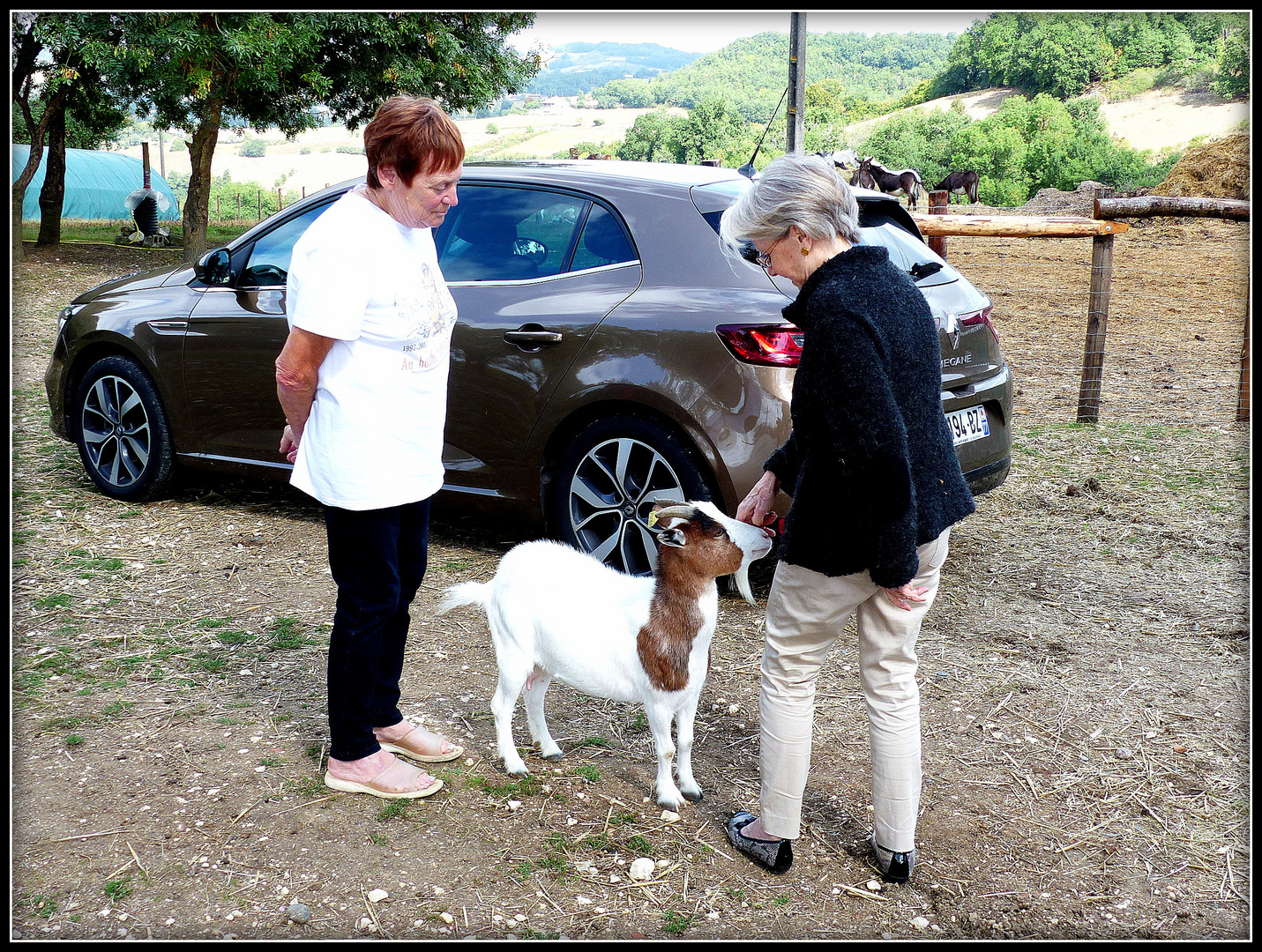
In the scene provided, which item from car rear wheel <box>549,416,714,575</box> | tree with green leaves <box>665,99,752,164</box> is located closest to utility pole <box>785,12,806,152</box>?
car rear wheel <box>549,416,714,575</box>

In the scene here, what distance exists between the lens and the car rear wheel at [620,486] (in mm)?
4555

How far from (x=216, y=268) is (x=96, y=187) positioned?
101 feet

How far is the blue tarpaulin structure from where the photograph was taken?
102 ft

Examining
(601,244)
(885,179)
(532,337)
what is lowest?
(532,337)

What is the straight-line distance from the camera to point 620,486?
474 cm

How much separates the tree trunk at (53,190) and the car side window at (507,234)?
20.4 meters

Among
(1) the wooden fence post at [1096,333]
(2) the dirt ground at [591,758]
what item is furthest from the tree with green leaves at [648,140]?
(2) the dirt ground at [591,758]

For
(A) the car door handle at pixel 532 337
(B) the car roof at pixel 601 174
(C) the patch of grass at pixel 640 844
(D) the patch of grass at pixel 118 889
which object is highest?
(B) the car roof at pixel 601 174

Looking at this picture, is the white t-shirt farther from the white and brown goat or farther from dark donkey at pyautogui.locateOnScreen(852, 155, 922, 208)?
dark donkey at pyautogui.locateOnScreen(852, 155, 922, 208)

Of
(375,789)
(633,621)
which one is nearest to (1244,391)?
(633,621)

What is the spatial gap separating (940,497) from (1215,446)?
6.32 meters

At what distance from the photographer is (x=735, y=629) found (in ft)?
15.2

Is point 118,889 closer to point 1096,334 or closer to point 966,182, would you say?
point 1096,334

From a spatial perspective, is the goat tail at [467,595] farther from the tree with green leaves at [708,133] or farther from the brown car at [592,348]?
the tree with green leaves at [708,133]
